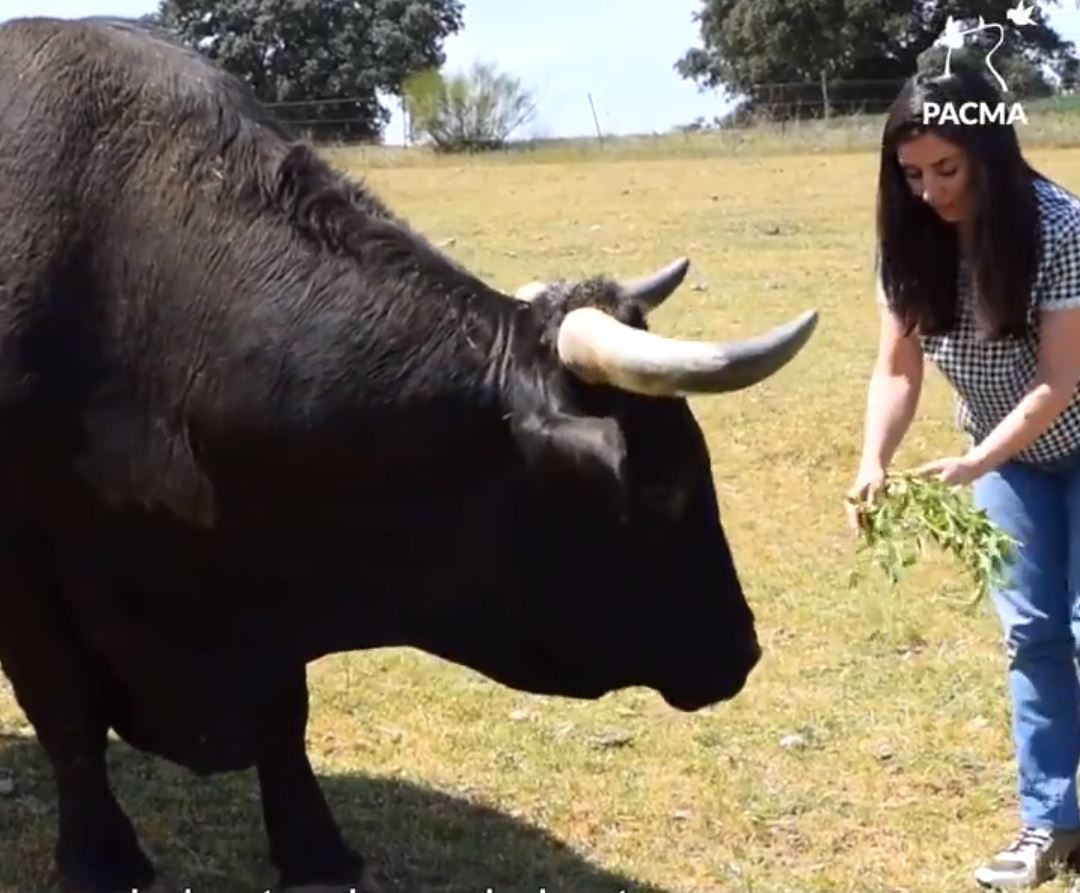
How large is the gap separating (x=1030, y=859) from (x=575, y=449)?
6.37 feet

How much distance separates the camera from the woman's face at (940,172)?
458 cm

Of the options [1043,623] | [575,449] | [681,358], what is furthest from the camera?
[1043,623]

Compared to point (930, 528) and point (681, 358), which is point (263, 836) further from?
point (681, 358)

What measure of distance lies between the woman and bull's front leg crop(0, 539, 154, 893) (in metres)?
2.08

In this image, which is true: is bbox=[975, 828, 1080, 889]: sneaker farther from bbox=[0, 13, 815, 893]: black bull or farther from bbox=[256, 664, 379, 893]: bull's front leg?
bbox=[256, 664, 379, 893]: bull's front leg

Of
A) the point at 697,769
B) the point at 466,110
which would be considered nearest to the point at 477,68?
the point at 466,110

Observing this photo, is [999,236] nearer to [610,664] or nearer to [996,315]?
[996,315]

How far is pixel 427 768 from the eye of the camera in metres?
6.08

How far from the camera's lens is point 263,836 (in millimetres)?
5574

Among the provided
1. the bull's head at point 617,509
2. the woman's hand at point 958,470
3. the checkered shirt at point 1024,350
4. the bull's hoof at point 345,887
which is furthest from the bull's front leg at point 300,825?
the checkered shirt at point 1024,350

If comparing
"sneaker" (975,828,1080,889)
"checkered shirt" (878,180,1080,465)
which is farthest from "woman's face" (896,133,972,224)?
"sneaker" (975,828,1080,889)

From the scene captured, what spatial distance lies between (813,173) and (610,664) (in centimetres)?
2832

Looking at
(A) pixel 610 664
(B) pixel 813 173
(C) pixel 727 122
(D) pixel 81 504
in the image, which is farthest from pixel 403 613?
(C) pixel 727 122

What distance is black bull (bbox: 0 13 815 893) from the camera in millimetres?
4234
